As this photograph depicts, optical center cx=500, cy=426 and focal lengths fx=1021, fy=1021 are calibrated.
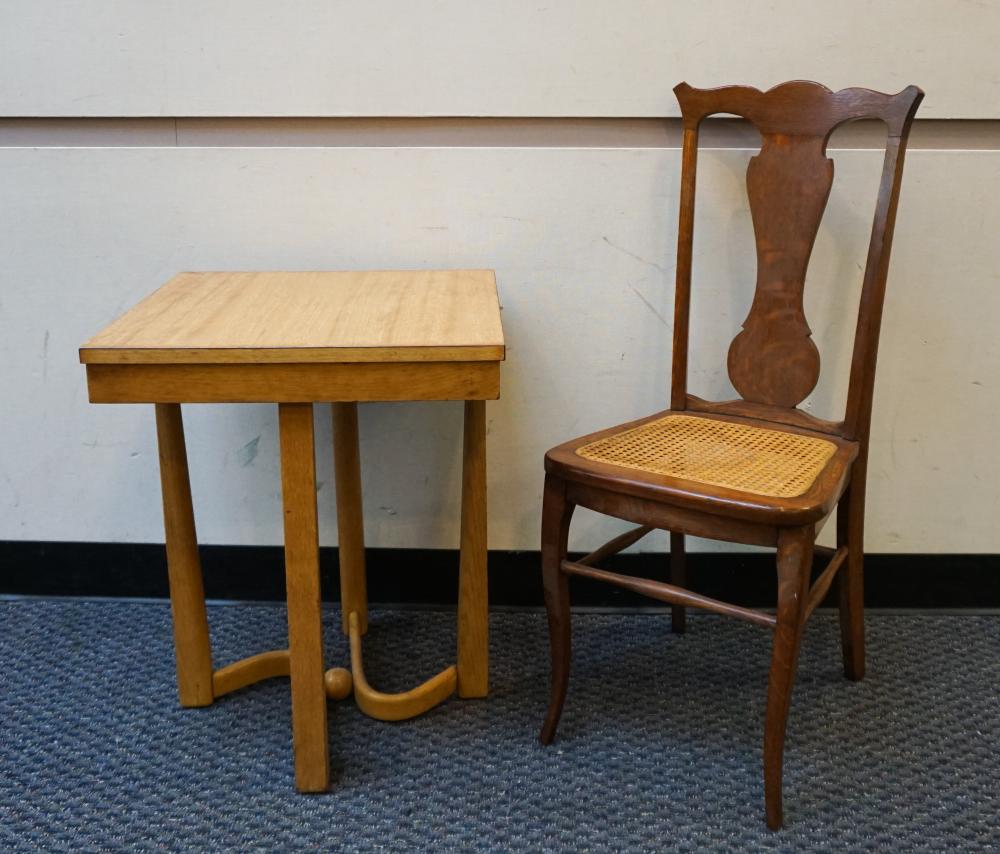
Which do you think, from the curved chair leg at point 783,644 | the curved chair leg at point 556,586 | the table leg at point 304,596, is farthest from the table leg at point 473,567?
the curved chair leg at point 783,644

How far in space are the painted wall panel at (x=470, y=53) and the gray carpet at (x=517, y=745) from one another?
3.38 ft

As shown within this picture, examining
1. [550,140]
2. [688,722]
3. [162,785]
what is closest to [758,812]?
[688,722]

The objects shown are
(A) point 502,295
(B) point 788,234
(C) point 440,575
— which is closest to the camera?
(B) point 788,234

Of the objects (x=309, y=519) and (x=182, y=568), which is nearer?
(x=309, y=519)

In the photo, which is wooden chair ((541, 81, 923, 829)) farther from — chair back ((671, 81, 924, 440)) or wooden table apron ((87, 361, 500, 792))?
wooden table apron ((87, 361, 500, 792))

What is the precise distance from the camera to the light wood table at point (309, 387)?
140 cm

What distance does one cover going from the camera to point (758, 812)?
159cm

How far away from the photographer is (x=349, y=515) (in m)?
1.93

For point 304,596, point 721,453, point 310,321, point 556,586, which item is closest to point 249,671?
point 304,596

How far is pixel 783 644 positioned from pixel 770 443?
37 centimetres

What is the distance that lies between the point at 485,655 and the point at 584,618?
0.36 meters

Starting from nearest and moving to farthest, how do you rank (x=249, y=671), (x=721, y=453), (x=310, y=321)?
(x=310, y=321), (x=721, y=453), (x=249, y=671)

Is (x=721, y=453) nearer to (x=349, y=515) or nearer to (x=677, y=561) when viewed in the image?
(x=677, y=561)

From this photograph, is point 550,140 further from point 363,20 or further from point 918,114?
point 918,114
